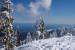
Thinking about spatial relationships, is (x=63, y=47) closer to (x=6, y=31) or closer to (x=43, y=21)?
(x=6, y=31)

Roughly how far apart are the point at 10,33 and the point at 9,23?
1.52 metres

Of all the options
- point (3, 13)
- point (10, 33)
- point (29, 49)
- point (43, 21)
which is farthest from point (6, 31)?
point (43, 21)

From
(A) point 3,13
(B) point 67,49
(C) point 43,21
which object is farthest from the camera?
(C) point 43,21

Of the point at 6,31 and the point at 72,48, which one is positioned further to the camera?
the point at 72,48

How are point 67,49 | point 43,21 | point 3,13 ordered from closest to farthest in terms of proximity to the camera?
point 3,13
point 67,49
point 43,21

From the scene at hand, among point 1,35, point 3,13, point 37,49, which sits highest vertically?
point 3,13

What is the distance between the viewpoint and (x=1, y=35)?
111 ft

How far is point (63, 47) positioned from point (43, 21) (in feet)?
131

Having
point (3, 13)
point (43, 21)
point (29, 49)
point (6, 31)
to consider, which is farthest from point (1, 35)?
point (43, 21)

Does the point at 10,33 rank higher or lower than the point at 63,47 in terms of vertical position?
higher

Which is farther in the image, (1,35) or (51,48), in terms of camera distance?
(51,48)

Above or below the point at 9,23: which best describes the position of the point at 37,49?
below

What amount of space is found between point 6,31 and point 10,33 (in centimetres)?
69

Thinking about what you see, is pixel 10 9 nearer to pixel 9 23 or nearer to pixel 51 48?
pixel 9 23
